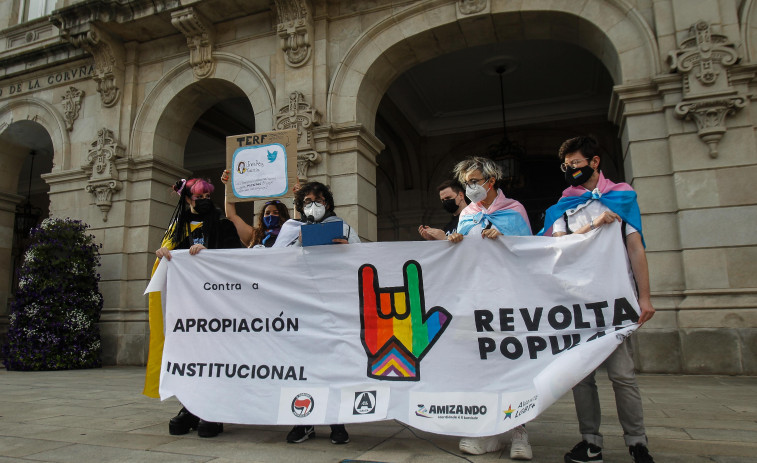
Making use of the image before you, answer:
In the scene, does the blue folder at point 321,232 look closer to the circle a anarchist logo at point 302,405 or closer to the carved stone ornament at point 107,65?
the circle a anarchist logo at point 302,405

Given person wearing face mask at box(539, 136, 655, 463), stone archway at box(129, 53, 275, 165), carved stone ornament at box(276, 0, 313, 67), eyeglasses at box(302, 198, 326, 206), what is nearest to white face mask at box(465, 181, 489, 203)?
person wearing face mask at box(539, 136, 655, 463)

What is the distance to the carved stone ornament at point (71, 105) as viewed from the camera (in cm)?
1072

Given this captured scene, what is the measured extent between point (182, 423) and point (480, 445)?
2144 millimetres

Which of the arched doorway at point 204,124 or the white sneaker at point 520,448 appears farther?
the arched doorway at point 204,124

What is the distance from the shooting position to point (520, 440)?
2908mm

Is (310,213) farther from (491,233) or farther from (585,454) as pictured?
(585,454)

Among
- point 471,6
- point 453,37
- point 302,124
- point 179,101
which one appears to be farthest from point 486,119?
point 179,101

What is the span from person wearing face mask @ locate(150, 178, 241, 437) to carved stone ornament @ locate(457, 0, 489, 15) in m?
5.75

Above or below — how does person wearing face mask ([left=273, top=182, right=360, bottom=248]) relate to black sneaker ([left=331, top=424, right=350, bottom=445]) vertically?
above

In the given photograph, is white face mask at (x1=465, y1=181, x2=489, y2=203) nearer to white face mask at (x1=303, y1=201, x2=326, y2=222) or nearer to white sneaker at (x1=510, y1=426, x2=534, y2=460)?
white face mask at (x1=303, y1=201, x2=326, y2=222)

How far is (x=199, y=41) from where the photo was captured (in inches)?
379

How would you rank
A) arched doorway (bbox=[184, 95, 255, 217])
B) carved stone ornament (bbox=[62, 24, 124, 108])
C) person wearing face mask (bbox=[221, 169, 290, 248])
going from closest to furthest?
1. person wearing face mask (bbox=[221, 169, 290, 248])
2. carved stone ornament (bbox=[62, 24, 124, 108])
3. arched doorway (bbox=[184, 95, 255, 217])

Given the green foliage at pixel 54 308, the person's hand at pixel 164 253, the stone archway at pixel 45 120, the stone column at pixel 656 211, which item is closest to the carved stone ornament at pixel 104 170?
the green foliage at pixel 54 308

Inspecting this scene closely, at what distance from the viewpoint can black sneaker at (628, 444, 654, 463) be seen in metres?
2.67
